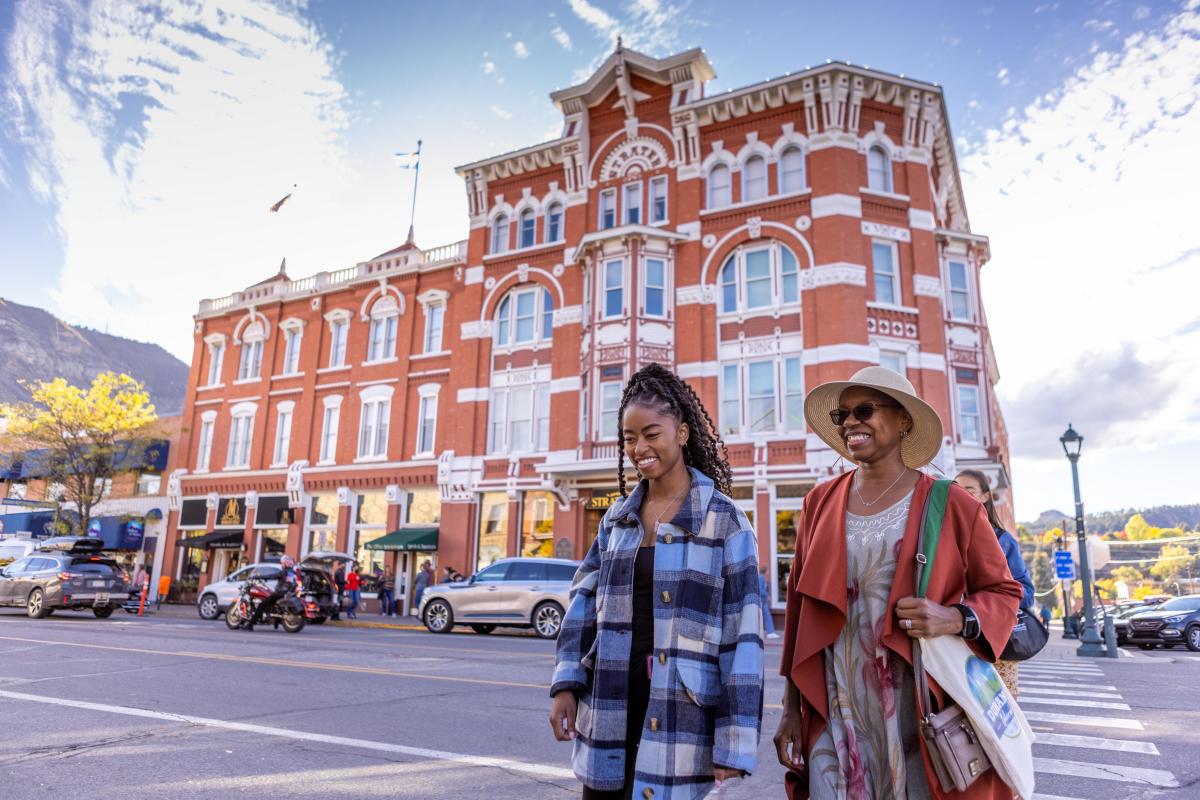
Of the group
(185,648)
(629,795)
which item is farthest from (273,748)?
(185,648)

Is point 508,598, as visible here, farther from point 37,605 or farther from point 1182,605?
point 1182,605

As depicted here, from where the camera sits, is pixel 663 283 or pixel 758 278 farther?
pixel 663 283

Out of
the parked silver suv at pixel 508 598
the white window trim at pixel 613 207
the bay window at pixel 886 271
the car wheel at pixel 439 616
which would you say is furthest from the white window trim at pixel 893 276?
the car wheel at pixel 439 616

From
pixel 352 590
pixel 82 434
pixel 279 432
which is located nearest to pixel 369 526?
pixel 352 590

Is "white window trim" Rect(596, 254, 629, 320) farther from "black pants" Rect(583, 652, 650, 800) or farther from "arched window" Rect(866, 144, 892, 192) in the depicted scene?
"black pants" Rect(583, 652, 650, 800)

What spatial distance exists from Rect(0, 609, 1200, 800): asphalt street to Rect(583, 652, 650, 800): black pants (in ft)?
8.44

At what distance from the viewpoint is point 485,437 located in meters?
27.8

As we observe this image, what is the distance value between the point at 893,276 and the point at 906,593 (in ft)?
77.0

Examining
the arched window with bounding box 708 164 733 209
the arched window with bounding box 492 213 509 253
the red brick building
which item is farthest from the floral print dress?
the arched window with bounding box 492 213 509 253

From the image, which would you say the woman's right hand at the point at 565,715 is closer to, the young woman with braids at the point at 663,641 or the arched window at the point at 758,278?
the young woman with braids at the point at 663,641

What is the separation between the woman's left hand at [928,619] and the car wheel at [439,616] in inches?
704

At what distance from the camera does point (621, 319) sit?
2497 cm

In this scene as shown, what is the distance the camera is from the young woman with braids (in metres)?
2.43

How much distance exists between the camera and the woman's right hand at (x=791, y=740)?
8.71 feet
